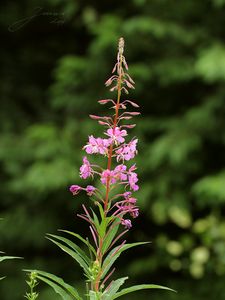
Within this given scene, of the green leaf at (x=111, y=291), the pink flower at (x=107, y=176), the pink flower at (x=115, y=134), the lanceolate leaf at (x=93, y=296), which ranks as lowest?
the lanceolate leaf at (x=93, y=296)

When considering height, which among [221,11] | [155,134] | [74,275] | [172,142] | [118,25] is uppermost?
[221,11]

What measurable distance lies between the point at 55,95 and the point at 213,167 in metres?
1.96

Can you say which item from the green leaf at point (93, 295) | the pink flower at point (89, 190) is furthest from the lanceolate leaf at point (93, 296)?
the pink flower at point (89, 190)

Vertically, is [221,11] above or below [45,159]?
above

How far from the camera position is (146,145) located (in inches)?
290

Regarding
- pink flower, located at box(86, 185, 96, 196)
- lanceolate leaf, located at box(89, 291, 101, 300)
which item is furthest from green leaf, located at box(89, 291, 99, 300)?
pink flower, located at box(86, 185, 96, 196)

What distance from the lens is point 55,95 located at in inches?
311

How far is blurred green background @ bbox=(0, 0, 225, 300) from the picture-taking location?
7.06 metres

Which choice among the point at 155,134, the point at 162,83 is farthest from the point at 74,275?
the point at 162,83

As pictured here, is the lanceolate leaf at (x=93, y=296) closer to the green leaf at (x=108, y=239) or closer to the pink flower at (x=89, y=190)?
the green leaf at (x=108, y=239)

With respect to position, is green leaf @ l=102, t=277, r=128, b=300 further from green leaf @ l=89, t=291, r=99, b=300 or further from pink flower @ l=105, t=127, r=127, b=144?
pink flower @ l=105, t=127, r=127, b=144

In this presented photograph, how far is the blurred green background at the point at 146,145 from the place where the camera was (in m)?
7.06

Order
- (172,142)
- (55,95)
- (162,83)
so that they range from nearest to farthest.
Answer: (172,142) → (162,83) → (55,95)

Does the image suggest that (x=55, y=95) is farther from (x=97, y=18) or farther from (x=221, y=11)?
(x=221, y=11)
